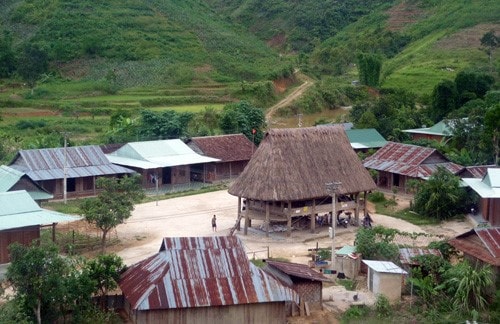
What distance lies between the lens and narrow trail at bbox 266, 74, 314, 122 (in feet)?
229

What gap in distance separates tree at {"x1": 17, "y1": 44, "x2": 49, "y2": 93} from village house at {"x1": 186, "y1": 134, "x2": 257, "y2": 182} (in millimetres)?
29672

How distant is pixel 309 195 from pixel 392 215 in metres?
7.04

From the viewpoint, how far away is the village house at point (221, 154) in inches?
1913

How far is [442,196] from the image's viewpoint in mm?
37188

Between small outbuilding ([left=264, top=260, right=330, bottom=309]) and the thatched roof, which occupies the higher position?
the thatched roof

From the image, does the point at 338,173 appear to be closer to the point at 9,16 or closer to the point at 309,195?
the point at 309,195

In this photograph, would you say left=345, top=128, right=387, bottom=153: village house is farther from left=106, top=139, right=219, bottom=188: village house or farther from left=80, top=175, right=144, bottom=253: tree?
left=80, top=175, right=144, bottom=253: tree

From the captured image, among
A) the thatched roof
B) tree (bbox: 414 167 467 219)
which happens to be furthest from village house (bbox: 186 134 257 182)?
tree (bbox: 414 167 467 219)

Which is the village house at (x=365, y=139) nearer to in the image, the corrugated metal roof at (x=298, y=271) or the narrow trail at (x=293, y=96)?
the narrow trail at (x=293, y=96)

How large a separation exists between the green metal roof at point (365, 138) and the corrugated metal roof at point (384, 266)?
2422 centimetres

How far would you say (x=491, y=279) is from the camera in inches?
1007

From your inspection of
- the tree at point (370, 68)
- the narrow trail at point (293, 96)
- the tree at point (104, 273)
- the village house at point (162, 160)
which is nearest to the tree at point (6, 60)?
the narrow trail at point (293, 96)

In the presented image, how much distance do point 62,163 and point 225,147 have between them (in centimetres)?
1106

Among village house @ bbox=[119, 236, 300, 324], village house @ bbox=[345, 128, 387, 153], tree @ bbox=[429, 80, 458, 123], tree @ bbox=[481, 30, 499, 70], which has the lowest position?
village house @ bbox=[119, 236, 300, 324]
